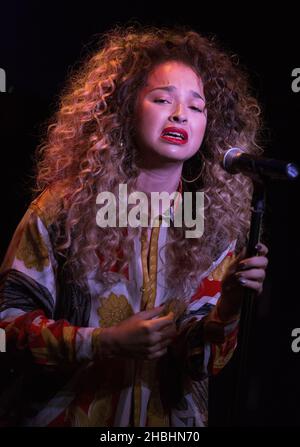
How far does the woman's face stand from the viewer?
1.71 m

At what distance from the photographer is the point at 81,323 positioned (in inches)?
66.6

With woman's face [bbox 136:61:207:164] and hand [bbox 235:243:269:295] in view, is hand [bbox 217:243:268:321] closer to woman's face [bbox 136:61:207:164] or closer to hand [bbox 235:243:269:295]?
hand [bbox 235:243:269:295]

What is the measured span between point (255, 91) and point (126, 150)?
833 mm

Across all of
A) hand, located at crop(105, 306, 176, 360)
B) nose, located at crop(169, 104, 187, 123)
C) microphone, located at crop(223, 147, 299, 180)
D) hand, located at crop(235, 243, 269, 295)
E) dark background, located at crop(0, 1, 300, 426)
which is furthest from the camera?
dark background, located at crop(0, 1, 300, 426)

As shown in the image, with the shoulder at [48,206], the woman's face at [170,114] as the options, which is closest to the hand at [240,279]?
the woman's face at [170,114]

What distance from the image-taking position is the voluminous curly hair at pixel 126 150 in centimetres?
175

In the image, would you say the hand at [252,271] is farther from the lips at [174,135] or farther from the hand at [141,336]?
the lips at [174,135]

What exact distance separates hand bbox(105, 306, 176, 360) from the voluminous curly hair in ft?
0.72

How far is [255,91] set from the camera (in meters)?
2.43

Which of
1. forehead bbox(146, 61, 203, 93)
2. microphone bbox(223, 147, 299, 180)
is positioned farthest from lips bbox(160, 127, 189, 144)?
microphone bbox(223, 147, 299, 180)

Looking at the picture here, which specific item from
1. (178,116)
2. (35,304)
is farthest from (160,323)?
(178,116)

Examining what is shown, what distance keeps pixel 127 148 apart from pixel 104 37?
2.02 feet

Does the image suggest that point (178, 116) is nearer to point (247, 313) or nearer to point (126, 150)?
point (126, 150)

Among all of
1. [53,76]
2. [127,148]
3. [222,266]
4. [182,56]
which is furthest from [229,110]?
[53,76]
